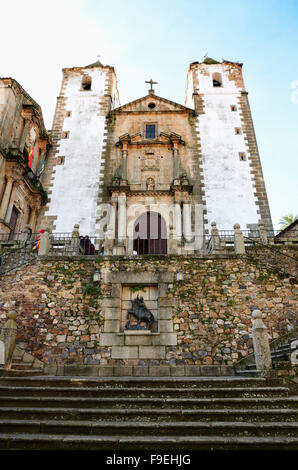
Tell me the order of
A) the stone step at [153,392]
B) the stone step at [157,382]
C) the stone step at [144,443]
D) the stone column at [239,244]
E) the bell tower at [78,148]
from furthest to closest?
the bell tower at [78,148]
the stone column at [239,244]
the stone step at [157,382]
the stone step at [153,392]
the stone step at [144,443]

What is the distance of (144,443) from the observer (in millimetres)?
4199

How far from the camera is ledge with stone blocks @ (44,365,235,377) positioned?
8.50 metres

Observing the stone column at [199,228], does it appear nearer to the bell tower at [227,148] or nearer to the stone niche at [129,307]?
the bell tower at [227,148]

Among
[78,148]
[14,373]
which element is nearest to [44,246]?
[14,373]

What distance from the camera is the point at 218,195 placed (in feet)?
54.7

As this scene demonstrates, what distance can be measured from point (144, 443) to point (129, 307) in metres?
5.57

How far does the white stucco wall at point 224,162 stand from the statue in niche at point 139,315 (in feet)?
25.3

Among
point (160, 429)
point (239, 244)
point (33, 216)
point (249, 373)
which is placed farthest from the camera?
point (33, 216)

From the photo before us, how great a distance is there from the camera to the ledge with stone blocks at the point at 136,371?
8.50 m

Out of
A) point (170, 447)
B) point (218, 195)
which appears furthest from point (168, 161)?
point (170, 447)

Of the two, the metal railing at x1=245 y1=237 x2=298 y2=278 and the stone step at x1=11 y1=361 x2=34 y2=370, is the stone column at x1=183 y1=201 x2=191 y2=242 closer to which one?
the metal railing at x1=245 y1=237 x2=298 y2=278

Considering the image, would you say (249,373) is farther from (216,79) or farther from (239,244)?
(216,79)

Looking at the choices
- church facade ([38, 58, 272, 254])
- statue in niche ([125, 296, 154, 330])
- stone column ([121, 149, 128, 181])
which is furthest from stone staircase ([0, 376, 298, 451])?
stone column ([121, 149, 128, 181])

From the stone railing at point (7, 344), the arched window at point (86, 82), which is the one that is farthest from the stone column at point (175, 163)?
the stone railing at point (7, 344)
